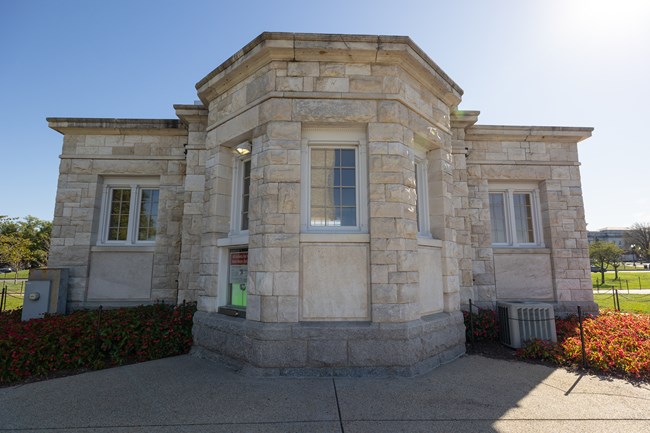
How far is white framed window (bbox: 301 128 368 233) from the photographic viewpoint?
4844 millimetres

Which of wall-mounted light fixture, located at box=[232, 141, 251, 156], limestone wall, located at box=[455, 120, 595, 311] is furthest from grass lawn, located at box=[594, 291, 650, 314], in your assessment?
wall-mounted light fixture, located at box=[232, 141, 251, 156]

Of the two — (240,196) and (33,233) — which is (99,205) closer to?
A: (240,196)

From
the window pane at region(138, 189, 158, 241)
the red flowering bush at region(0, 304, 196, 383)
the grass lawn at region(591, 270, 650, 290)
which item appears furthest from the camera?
the grass lawn at region(591, 270, 650, 290)

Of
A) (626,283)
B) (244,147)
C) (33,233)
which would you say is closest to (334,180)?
(244,147)

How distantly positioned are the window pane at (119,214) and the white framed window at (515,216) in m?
9.16

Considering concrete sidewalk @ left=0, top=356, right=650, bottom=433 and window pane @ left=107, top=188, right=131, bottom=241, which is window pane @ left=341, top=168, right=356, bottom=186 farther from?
window pane @ left=107, top=188, right=131, bottom=241

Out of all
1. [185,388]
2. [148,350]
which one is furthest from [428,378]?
[148,350]

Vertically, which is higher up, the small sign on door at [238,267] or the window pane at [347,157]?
the window pane at [347,157]

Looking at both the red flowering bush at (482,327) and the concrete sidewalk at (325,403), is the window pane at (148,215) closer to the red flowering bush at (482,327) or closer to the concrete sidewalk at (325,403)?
the concrete sidewalk at (325,403)

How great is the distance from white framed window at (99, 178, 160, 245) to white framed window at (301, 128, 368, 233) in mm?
4709

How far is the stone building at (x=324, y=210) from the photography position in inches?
178

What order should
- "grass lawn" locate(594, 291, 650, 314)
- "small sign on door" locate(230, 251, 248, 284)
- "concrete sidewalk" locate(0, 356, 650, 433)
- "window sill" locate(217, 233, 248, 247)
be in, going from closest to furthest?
"concrete sidewalk" locate(0, 356, 650, 433), "window sill" locate(217, 233, 248, 247), "small sign on door" locate(230, 251, 248, 284), "grass lawn" locate(594, 291, 650, 314)

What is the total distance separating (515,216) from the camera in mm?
7898

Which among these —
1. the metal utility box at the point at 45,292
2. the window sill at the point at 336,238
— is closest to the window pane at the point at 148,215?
the metal utility box at the point at 45,292
